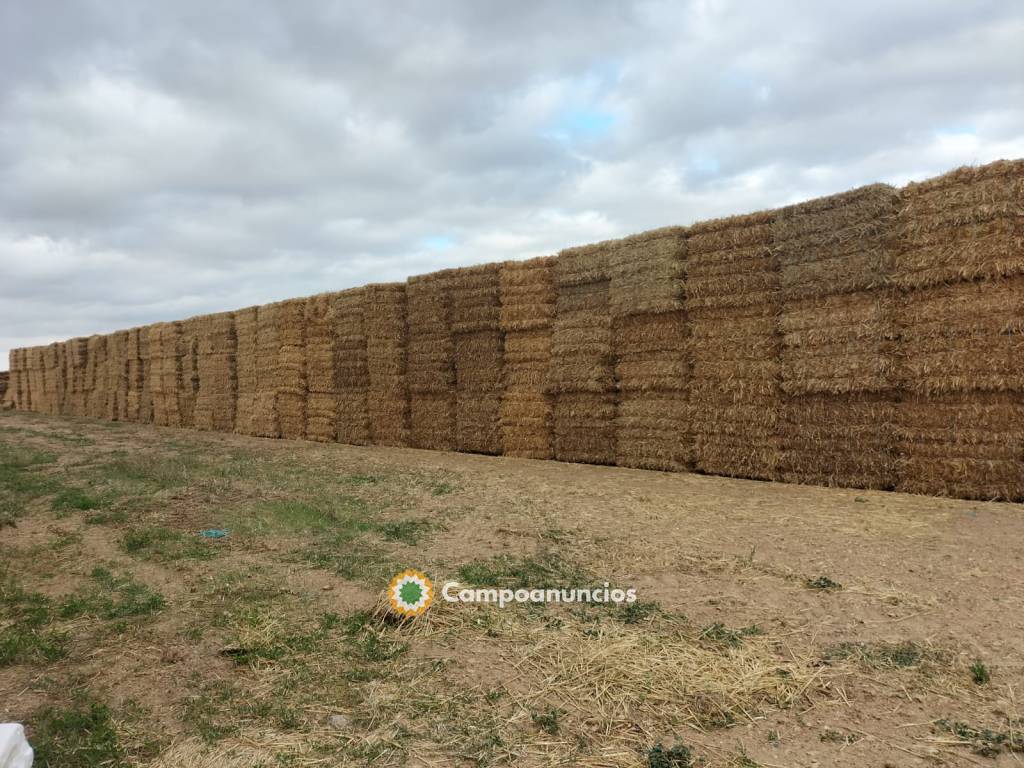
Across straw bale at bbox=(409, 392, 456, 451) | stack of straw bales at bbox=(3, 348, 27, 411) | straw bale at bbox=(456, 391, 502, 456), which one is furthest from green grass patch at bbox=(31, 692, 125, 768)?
stack of straw bales at bbox=(3, 348, 27, 411)

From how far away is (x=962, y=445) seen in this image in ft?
25.1

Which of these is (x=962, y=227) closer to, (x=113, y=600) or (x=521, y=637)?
(x=521, y=637)

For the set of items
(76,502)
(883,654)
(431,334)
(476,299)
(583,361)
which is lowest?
(883,654)

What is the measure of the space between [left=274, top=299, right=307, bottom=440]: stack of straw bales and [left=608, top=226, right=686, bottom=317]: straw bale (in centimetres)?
1016

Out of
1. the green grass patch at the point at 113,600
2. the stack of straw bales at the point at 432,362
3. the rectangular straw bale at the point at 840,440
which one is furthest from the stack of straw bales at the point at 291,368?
the green grass patch at the point at 113,600

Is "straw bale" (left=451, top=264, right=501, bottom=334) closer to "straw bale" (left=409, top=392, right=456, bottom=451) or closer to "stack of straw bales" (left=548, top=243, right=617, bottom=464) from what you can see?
"stack of straw bales" (left=548, top=243, right=617, bottom=464)

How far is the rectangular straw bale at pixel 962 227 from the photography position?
7188 millimetres

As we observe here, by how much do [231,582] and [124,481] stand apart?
543 cm

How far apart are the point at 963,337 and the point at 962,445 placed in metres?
1.30

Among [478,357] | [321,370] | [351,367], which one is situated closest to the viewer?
[478,357]

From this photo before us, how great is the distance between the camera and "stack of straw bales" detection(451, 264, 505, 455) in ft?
43.3

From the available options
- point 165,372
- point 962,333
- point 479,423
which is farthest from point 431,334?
point 165,372

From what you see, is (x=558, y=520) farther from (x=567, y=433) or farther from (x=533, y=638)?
(x=567, y=433)

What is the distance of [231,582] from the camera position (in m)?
4.82
